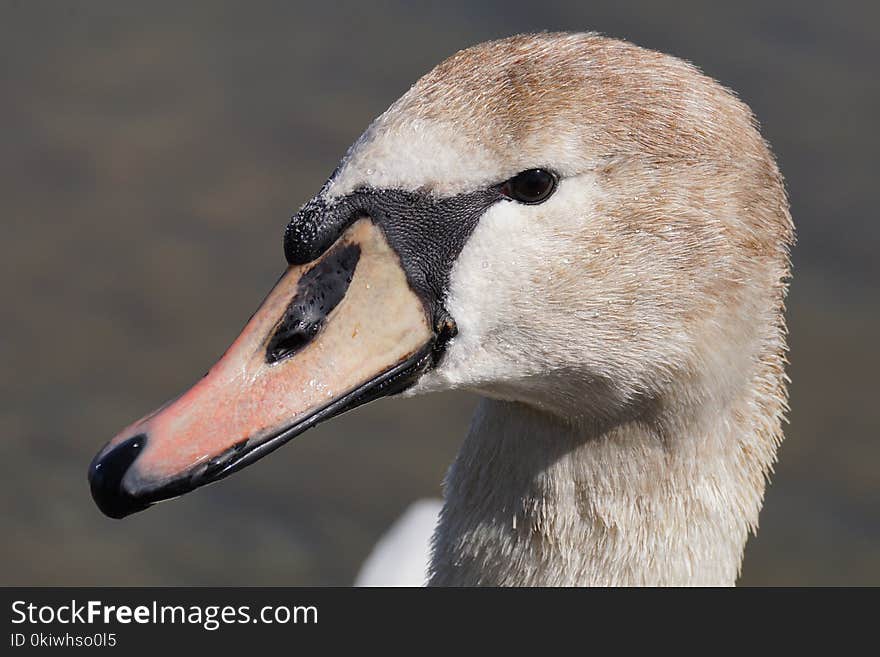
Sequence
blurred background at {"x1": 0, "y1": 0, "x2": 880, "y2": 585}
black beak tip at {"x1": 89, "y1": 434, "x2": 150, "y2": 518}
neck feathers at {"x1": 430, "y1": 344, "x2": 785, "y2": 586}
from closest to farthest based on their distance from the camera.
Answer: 1. black beak tip at {"x1": 89, "y1": 434, "x2": 150, "y2": 518}
2. neck feathers at {"x1": 430, "y1": 344, "x2": 785, "y2": 586}
3. blurred background at {"x1": 0, "y1": 0, "x2": 880, "y2": 585}

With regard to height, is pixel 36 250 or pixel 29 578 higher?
→ pixel 36 250

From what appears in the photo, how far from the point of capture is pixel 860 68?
7.46 metres

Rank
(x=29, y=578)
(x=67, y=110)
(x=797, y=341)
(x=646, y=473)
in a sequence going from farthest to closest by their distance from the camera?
(x=67, y=110), (x=797, y=341), (x=29, y=578), (x=646, y=473)

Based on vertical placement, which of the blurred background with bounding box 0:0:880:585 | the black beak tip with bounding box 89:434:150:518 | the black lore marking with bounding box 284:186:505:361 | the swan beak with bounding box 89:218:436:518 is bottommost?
the black beak tip with bounding box 89:434:150:518

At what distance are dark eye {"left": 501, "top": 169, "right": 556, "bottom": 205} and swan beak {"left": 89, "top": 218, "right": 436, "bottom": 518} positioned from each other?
0.26 meters

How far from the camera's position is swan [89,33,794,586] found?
2.67 metres

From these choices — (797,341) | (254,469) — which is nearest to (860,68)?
(797,341)

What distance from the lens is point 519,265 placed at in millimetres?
2703

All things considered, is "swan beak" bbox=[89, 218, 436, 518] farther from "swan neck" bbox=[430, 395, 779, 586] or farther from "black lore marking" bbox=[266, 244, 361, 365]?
"swan neck" bbox=[430, 395, 779, 586]

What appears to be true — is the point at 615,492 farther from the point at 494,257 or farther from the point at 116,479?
the point at 116,479

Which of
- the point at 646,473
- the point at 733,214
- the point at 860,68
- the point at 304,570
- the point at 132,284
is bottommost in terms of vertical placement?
the point at 646,473

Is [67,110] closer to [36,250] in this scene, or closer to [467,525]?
[36,250]

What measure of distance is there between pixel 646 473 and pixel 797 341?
3.71 m

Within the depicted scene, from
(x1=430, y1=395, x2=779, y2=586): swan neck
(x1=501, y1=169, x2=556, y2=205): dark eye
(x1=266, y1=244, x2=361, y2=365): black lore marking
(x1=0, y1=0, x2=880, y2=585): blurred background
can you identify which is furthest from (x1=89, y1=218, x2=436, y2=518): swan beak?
(x1=0, y1=0, x2=880, y2=585): blurred background
